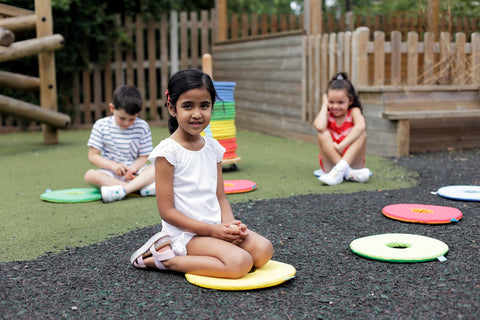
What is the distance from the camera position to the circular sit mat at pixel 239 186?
4797mm

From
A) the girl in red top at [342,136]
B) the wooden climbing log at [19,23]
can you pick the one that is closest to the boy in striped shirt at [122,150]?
the girl in red top at [342,136]

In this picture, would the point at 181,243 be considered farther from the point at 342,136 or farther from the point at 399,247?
the point at 342,136

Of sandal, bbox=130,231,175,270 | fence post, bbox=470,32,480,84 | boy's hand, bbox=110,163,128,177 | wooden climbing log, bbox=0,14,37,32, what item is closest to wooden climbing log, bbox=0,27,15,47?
wooden climbing log, bbox=0,14,37,32

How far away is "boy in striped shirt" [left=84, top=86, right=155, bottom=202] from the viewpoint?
4.63 meters

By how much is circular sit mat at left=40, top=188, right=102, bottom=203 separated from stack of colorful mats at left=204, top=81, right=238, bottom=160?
1501 mm

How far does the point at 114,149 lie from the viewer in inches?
192

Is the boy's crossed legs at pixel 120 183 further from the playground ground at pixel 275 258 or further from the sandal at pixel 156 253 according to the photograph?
the sandal at pixel 156 253

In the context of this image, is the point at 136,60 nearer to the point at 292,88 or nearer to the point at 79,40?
the point at 79,40

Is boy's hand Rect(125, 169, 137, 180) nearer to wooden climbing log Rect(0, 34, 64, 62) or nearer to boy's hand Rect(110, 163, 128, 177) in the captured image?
boy's hand Rect(110, 163, 128, 177)

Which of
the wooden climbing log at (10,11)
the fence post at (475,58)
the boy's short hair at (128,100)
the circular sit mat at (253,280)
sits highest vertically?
the wooden climbing log at (10,11)

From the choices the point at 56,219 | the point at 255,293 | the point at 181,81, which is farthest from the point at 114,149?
the point at 255,293

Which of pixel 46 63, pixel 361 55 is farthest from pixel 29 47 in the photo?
pixel 361 55

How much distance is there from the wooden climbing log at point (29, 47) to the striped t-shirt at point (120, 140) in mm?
3410

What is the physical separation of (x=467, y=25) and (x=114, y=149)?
6552mm
